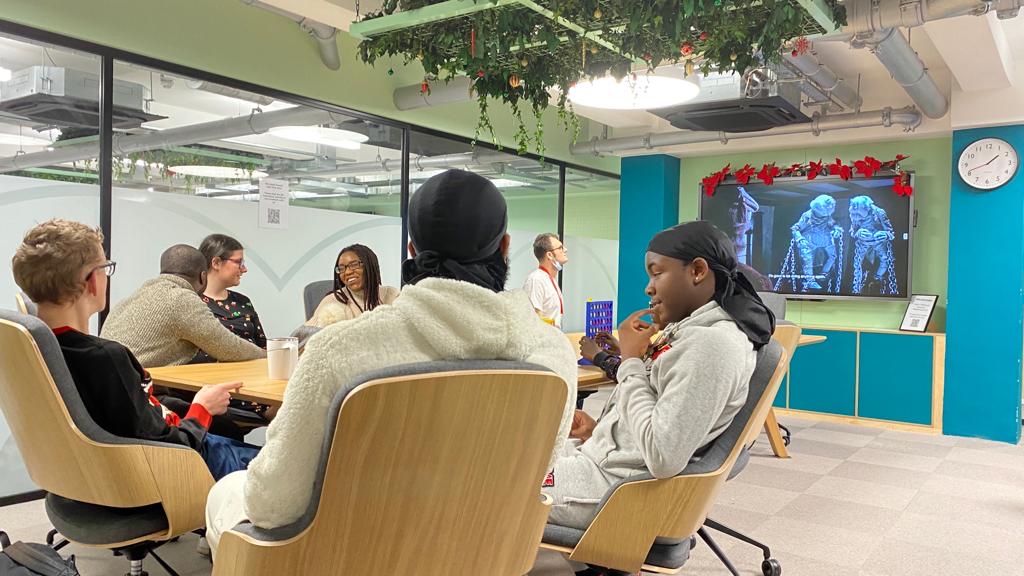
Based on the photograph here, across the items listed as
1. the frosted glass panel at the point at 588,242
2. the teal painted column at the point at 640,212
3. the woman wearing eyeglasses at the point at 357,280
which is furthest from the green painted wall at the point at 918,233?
the woman wearing eyeglasses at the point at 357,280

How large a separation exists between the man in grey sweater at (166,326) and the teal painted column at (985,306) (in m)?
5.24

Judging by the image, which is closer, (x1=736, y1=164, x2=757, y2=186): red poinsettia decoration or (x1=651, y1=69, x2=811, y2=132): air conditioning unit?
(x1=651, y1=69, x2=811, y2=132): air conditioning unit

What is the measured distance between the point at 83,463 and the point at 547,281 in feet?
13.5

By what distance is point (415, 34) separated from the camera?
3.74 metres

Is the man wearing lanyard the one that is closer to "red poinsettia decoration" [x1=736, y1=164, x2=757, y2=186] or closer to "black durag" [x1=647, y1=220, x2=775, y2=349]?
"red poinsettia decoration" [x1=736, y1=164, x2=757, y2=186]

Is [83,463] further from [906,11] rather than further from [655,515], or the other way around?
[906,11]

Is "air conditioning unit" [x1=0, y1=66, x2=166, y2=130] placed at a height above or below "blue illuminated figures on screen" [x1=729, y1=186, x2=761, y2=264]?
above

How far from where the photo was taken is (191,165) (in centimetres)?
432

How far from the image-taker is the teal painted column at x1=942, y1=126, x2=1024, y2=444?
18.2 ft

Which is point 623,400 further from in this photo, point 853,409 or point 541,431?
point 853,409

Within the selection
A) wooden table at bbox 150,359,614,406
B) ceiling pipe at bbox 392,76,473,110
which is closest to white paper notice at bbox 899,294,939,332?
ceiling pipe at bbox 392,76,473,110

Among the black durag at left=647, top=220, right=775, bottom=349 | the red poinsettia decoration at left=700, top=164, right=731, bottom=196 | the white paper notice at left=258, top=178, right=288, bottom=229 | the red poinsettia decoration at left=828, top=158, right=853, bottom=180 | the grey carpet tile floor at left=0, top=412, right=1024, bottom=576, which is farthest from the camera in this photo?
the red poinsettia decoration at left=700, top=164, right=731, bottom=196

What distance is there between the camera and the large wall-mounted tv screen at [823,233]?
20.6 feet

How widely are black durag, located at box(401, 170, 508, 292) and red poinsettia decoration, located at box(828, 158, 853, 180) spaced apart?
584cm
